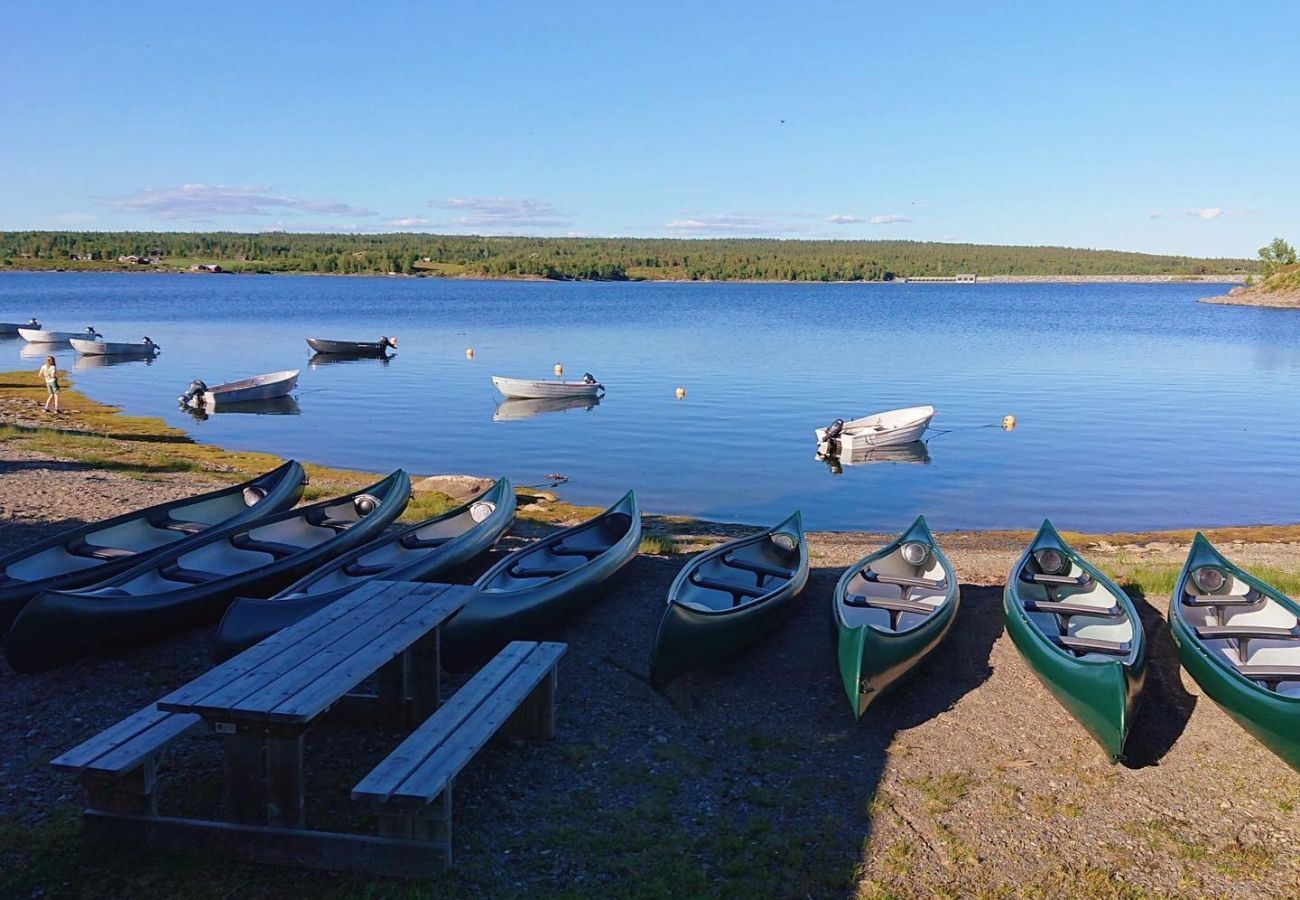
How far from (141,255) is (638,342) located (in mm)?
137371

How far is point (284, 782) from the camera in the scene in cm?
532

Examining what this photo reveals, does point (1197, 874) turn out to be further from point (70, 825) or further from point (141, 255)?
point (141, 255)

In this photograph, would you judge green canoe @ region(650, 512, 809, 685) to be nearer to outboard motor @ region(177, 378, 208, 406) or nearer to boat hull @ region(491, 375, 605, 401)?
boat hull @ region(491, 375, 605, 401)

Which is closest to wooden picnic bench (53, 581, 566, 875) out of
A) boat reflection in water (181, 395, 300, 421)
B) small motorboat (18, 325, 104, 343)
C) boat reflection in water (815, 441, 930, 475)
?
boat reflection in water (815, 441, 930, 475)

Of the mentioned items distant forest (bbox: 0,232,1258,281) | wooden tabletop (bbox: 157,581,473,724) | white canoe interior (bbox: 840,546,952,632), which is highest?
distant forest (bbox: 0,232,1258,281)

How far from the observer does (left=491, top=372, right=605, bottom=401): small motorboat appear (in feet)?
103

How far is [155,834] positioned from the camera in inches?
213

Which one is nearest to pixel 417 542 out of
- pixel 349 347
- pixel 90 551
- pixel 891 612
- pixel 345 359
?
pixel 90 551

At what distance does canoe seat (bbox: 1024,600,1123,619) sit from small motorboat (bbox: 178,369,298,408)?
83.3 feet

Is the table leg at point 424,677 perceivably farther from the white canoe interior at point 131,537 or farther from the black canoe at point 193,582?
the white canoe interior at point 131,537

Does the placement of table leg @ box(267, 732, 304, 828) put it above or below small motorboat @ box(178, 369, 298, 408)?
above

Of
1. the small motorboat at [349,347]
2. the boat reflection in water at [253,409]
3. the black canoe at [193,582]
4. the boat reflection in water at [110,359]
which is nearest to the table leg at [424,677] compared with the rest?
the black canoe at [193,582]

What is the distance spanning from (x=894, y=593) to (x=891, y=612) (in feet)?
2.41

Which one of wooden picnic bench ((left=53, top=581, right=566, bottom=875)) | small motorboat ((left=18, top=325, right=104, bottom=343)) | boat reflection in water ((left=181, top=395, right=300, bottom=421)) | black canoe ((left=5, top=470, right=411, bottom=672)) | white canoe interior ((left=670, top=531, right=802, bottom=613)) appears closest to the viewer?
wooden picnic bench ((left=53, top=581, right=566, bottom=875))
